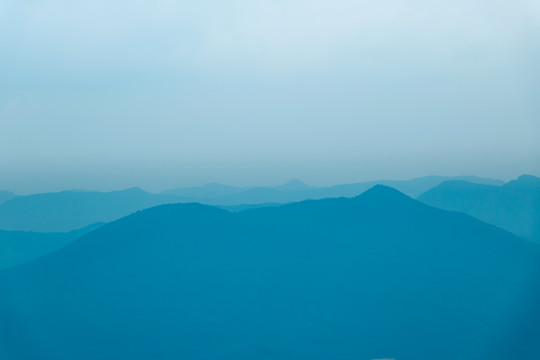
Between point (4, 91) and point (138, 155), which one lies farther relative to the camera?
point (138, 155)

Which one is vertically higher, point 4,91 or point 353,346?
point 4,91

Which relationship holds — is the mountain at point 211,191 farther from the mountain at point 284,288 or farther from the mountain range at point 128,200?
the mountain at point 284,288

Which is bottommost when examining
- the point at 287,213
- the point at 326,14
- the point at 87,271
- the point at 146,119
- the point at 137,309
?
the point at 137,309

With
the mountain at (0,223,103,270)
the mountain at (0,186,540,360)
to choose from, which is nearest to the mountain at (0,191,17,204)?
the mountain at (0,223,103,270)

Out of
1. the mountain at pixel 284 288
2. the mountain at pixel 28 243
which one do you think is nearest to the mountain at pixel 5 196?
the mountain at pixel 28 243

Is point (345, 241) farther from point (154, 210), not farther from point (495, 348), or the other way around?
point (154, 210)

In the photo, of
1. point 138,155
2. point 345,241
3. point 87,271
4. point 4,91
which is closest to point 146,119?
point 138,155

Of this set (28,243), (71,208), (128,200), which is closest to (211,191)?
(128,200)

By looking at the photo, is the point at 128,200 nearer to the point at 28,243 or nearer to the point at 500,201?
the point at 28,243
